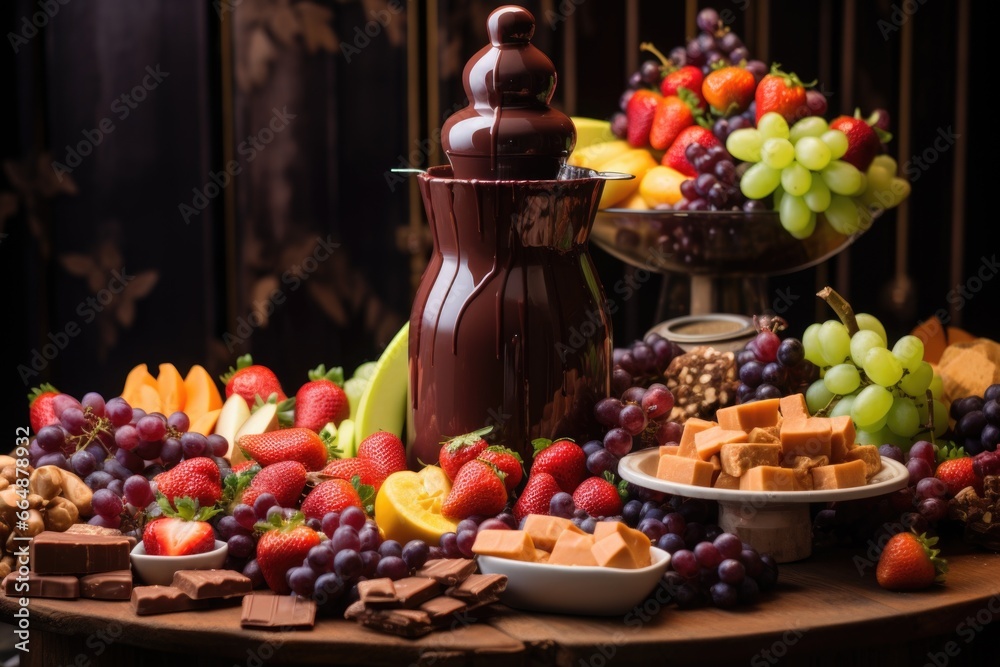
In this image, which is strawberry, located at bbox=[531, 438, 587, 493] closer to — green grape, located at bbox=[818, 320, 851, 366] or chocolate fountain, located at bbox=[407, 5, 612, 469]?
chocolate fountain, located at bbox=[407, 5, 612, 469]

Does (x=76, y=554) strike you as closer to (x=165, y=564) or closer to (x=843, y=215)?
(x=165, y=564)

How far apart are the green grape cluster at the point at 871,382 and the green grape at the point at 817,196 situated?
0.37 m

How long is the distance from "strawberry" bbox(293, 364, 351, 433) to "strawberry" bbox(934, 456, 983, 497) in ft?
2.43

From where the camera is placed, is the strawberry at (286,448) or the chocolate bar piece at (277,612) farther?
the strawberry at (286,448)

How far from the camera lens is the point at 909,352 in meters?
1.36

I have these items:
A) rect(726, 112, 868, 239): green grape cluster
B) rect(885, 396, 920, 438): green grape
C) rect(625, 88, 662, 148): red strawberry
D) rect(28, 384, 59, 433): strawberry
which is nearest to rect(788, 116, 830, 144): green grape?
rect(726, 112, 868, 239): green grape cluster

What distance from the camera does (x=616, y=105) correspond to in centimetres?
304

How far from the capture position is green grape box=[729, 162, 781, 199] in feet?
5.71

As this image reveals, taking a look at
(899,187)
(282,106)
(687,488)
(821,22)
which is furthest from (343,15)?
(687,488)

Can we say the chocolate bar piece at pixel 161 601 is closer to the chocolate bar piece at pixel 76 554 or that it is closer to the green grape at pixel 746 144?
the chocolate bar piece at pixel 76 554

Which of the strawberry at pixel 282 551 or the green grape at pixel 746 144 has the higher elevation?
the green grape at pixel 746 144

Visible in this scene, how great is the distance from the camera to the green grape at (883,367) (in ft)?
4.42

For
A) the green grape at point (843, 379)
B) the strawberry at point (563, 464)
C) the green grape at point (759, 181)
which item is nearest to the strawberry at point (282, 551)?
the strawberry at point (563, 464)

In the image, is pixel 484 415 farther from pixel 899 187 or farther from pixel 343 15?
pixel 343 15
